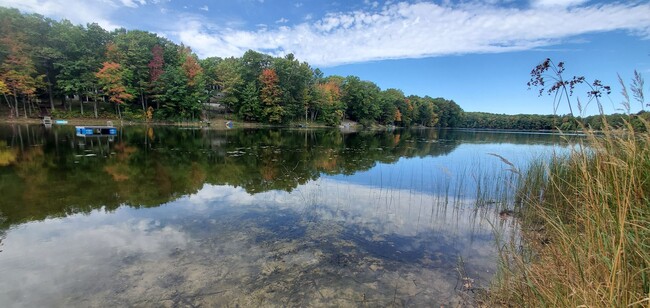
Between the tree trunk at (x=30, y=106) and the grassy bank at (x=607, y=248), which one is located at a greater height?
the tree trunk at (x=30, y=106)

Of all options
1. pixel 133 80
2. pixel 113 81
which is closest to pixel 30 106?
pixel 113 81

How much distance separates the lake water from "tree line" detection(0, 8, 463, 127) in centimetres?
3746

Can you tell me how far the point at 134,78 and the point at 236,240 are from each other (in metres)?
50.6

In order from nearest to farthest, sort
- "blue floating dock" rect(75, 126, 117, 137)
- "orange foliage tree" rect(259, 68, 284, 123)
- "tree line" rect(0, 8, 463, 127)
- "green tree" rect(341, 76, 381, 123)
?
"blue floating dock" rect(75, 126, 117, 137) < "tree line" rect(0, 8, 463, 127) < "orange foliage tree" rect(259, 68, 284, 123) < "green tree" rect(341, 76, 381, 123)

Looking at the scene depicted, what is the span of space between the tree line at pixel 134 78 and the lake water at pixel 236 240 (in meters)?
37.5

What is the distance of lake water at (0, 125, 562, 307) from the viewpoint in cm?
386

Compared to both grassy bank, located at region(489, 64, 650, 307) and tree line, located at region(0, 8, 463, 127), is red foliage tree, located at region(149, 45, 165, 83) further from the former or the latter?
grassy bank, located at region(489, 64, 650, 307)

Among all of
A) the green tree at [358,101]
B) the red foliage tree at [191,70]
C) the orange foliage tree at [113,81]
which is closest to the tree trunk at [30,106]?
the orange foliage tree at [113,81]

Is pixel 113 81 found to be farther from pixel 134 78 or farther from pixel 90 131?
pixel 90 131

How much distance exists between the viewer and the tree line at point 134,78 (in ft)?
123

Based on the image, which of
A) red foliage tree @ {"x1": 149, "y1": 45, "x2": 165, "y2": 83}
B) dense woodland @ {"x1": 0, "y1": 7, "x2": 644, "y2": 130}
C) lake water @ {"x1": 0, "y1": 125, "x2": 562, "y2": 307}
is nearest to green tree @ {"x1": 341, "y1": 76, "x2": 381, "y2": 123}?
dense woodland @ {"x1": 0, "y1": 7, "x2": 644, "y2": 130}

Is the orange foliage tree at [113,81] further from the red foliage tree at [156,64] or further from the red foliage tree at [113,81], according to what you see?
the red foliage tree at [156,64]

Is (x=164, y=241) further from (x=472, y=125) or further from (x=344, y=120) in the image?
(x=472, y=125)

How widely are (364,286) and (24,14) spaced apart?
189 feet
